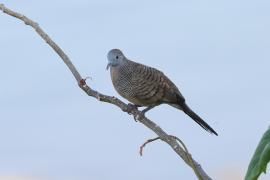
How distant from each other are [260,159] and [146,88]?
5702 millimetres

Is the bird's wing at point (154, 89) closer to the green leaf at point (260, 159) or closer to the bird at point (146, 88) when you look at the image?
the bird at point (146, 88)

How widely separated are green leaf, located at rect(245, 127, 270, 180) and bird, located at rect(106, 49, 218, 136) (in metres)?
5.37

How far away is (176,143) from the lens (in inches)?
68.6

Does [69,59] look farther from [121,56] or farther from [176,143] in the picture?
[121,56]

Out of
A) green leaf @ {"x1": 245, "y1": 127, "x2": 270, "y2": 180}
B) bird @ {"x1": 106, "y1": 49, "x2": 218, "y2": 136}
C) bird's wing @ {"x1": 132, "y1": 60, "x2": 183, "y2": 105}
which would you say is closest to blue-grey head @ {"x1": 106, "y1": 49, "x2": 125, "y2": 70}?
bird @ {"x1": 106, "y1": 49, "x2": 218, "y2": 136}

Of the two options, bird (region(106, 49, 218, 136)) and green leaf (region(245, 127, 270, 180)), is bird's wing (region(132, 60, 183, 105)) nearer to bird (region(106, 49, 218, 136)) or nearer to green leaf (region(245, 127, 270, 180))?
bird (region(106, 49, 218, 136))

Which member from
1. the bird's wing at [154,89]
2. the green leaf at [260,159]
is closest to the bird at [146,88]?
the bird's wing at [154,89]

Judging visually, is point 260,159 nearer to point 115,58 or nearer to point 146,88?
point 146,88

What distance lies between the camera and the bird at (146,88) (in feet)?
21.6

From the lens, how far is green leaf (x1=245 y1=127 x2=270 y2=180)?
104cm

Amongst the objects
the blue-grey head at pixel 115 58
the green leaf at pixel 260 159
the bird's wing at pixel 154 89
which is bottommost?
the green leaf at pixel 260 159

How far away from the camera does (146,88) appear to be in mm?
6754

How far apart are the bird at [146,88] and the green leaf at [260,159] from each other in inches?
211

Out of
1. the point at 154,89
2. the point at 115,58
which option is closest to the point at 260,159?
the point at 154,89
